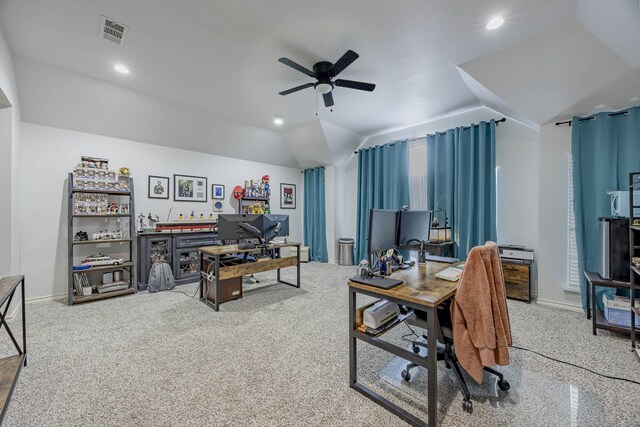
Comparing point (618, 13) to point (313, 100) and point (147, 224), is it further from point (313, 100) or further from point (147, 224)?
point (147, 224)

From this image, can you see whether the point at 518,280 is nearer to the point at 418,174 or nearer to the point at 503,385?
the point at 503,385

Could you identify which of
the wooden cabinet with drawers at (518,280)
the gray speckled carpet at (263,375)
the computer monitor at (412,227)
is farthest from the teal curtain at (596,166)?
the computer monitor at (412,227)

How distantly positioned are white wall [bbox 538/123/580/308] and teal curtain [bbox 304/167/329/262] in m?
4.05

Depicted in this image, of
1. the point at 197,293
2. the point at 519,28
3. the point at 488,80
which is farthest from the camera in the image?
the point at 197,293

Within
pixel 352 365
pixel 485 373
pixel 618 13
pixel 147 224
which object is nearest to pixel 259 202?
pixel 147 224

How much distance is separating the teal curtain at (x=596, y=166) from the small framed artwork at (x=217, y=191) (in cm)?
562

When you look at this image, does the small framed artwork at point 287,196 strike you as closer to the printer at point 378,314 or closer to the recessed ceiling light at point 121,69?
the recessed ceiling light at point 121,69

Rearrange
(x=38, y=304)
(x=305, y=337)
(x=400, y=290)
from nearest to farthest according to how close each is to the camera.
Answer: (x=400, y=290)
(x=305, y=337)
(x=38, y=304)

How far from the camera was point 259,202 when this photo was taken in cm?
593

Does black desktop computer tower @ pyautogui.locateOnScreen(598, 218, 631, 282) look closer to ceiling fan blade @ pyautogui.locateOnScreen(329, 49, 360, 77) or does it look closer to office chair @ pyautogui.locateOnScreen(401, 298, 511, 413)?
office chair @ pyautogui.locateOnScreen(401, 298, 511, 413)

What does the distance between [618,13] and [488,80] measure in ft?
3.48

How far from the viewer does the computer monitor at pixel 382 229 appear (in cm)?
187

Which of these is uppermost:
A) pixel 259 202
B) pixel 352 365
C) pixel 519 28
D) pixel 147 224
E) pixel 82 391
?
pixel 519 28

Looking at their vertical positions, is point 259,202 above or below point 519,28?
below
